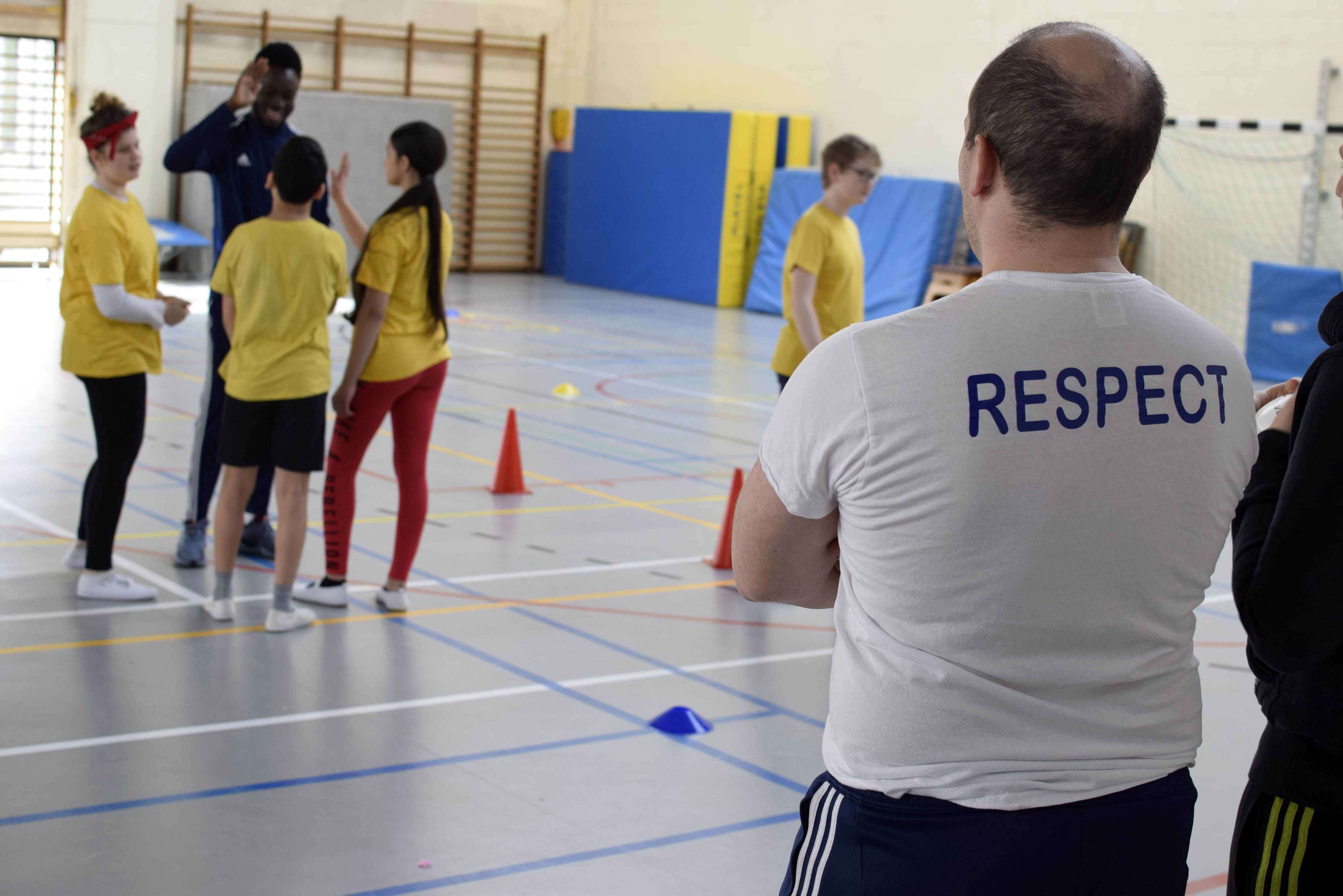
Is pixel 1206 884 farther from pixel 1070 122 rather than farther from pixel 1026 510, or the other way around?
pixel 1070 122

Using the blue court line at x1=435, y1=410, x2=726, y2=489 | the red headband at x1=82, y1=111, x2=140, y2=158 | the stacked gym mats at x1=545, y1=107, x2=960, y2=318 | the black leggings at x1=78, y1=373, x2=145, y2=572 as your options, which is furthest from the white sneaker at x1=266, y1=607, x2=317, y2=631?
the stacked gym mats at x1=545, y1=107, x2=960, y2=318

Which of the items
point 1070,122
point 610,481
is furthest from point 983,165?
point 610,481

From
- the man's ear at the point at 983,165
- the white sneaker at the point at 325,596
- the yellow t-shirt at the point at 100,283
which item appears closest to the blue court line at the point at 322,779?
the white sneaker at the point at 325,596

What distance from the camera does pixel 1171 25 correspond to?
1291 cm

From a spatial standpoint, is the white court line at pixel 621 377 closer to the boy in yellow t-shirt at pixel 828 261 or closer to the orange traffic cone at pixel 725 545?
the orange traffic cone at pixel 725 545

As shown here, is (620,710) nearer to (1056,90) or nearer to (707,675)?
(707,675)

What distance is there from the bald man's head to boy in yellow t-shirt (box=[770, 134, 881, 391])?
367 centimetres

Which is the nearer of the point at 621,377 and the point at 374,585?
the point at 374,585

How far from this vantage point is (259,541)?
17.4ft

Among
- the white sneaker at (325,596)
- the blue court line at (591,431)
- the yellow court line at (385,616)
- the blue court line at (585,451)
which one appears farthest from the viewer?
the blue court line at (591,431)

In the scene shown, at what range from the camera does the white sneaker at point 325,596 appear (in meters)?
4.71

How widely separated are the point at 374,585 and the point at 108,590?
0.92 metres

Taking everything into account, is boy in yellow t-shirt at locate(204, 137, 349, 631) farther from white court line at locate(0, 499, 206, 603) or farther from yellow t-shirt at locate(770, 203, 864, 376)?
yellow t-shirt at locate(770, 203, 864, 376)

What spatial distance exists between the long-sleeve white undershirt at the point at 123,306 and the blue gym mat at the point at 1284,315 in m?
9.81
